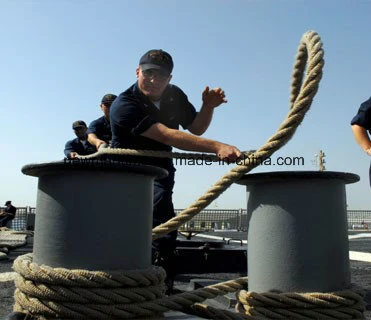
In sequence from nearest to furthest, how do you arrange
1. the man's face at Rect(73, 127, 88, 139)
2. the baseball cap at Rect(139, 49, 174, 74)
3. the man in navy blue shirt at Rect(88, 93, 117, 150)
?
the baseball cap at Rect(139, 49, 174, 74) < the man in navy blue shirt at Rect(88, 93, 117, 150) < the man's face at Rect(73, 127, 88, 139)

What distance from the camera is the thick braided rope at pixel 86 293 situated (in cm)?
144

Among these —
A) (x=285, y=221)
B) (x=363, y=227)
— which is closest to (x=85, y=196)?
(x=285, y=221)

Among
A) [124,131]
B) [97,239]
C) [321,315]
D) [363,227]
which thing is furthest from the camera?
[363,227]

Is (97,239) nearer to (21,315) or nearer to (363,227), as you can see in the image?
(21,315)

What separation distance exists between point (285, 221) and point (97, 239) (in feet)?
2.25

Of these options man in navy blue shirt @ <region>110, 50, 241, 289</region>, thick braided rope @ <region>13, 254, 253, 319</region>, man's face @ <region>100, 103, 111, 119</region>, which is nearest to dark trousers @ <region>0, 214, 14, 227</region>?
man's face @ <region>100, 103, 111, 119</region>

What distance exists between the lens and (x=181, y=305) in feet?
5.59

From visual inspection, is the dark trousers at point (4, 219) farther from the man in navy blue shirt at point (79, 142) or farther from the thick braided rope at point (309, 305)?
the thick braided rope at point (309, 305)

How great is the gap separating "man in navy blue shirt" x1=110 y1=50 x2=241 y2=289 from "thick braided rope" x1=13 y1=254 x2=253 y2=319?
73 cm

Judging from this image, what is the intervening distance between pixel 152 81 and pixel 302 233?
1.34 meters

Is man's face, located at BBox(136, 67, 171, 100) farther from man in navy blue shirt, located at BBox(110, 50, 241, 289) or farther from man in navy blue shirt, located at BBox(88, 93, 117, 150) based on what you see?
man in navy blue shirt, located at BBox(88, 93, 117, 150)

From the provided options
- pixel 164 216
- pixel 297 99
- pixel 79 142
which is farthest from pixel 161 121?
pixel 79 142

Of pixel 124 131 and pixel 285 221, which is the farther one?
pixel 124 131

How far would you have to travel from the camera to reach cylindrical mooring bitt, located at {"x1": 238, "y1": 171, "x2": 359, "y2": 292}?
158cm
